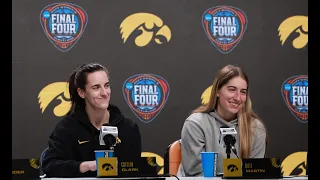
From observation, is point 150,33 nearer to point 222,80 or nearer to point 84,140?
point 222,80

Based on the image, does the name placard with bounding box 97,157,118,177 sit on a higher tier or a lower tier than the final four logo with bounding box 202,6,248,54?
lower

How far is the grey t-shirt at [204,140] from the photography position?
3148mm

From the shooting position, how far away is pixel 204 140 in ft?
10.8

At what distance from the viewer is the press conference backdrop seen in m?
4.86

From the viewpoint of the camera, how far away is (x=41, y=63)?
16.0 ft

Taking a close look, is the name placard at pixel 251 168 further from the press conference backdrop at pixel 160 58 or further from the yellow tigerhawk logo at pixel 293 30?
the yellow tigerhawk logo at pixel 293 30

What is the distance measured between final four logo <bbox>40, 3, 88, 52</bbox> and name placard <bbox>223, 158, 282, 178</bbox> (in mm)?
2886

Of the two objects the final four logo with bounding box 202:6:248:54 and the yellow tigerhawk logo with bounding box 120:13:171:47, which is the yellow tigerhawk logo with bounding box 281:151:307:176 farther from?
the yellow tigerhawk logo with bounding box 120:13:171:47

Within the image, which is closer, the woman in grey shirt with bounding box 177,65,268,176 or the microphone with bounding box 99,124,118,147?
the microphone with bounding box 99,124,118,147

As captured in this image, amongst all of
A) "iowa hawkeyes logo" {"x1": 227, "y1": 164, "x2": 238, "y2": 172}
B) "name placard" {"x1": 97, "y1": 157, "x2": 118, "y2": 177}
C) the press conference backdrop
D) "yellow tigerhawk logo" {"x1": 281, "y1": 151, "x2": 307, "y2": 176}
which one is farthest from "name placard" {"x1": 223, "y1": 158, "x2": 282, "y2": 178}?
"yellow tigerhawk logo" {"x1": 281, "y1": 151, "x2": 307, "y2": 176}

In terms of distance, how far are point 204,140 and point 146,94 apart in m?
1.79

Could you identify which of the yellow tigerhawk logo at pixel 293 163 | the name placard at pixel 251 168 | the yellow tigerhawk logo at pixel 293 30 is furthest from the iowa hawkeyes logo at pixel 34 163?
the yellow tigerhawk logo at pixel 293 30

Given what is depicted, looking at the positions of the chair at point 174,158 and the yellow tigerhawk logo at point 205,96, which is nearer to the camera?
the chair at point 174,158

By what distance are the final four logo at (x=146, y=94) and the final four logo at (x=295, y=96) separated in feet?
3.97
